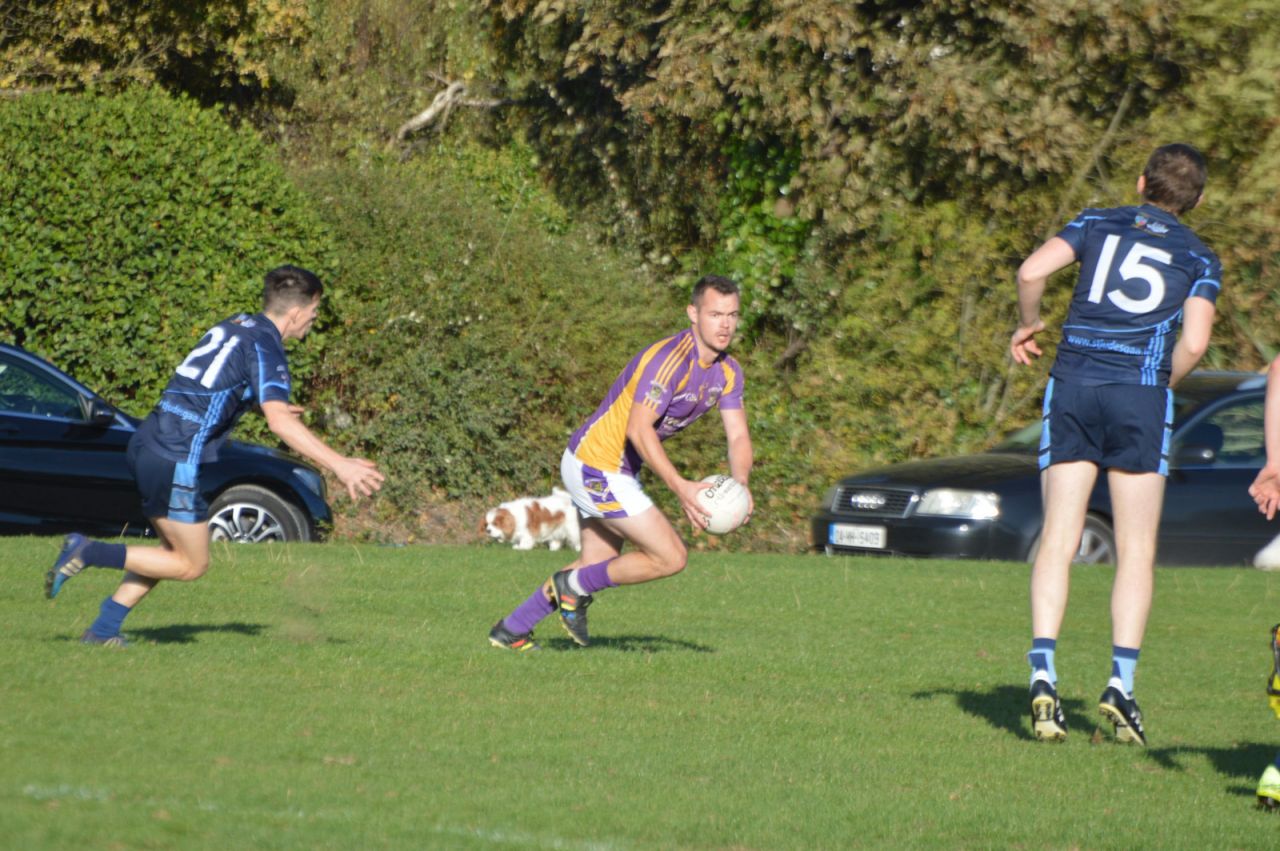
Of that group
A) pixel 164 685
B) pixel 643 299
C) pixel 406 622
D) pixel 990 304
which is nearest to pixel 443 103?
pixel 643 299

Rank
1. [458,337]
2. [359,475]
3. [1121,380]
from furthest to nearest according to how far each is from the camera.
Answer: [458,337] < [359,475] < [1121,380]

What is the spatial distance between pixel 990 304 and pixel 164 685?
14873 mm

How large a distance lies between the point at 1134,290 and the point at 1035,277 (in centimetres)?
42

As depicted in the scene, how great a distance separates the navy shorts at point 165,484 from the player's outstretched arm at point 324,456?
53 centimetres

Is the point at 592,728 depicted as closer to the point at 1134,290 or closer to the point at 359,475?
the point at 359,475

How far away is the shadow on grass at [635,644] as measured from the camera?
9445 mm

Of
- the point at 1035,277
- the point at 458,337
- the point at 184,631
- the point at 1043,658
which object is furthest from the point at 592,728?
the point at 458,337

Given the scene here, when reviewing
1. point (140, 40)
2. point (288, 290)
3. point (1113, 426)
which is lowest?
point (1113, 426)

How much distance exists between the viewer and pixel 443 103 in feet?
96.5

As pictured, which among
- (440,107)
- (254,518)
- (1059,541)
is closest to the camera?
(1059,541)

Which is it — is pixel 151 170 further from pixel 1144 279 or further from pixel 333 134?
pixel 1144 279

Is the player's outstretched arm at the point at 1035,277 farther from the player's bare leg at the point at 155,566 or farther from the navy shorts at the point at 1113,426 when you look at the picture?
the player's bare leg at the point at 155,566

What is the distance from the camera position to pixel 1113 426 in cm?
709

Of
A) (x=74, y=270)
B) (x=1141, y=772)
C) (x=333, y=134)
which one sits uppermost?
(x=333, y=134)
